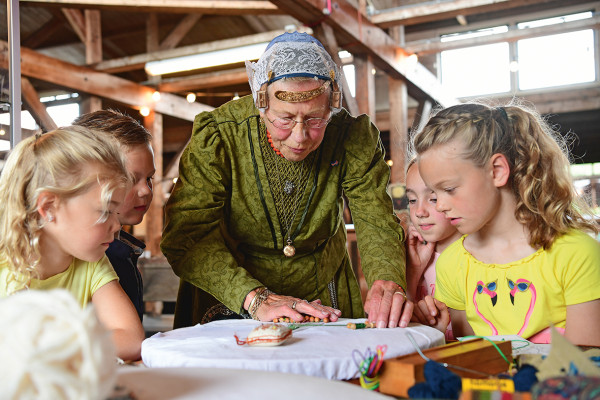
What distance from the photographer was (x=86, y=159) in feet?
4.47

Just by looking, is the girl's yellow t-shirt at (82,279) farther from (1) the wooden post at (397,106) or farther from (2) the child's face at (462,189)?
(1) the wooden post at (397,106)

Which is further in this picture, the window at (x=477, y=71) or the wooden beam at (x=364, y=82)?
the window at (x=477, y=71)

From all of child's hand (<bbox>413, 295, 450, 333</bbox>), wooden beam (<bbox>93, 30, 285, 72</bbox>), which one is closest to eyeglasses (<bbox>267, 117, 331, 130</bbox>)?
child's hand (<bbox>413, 295, 450, 333</bbox>)

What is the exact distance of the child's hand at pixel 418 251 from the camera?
209cm

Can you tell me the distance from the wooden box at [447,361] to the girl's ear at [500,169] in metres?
0.61

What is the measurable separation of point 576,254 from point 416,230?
0.72 metres

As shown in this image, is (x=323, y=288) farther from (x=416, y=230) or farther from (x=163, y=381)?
(x=163, y=381)

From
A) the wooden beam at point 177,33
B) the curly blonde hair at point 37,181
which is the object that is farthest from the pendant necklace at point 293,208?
the wooden beam at point 177,33

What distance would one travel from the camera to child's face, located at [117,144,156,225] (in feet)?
6.32

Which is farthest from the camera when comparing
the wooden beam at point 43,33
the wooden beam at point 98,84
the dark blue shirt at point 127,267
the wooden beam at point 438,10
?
the wooden beam at point 43,33

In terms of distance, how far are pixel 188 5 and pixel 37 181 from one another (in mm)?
4160

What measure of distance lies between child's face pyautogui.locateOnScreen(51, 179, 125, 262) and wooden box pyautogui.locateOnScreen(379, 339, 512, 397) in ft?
2.48


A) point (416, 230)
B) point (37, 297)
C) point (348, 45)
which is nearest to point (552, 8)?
point (348, 45)

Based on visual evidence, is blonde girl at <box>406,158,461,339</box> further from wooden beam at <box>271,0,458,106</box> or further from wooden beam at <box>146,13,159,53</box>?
wooden beam at <box>146,13,159,53</box>
